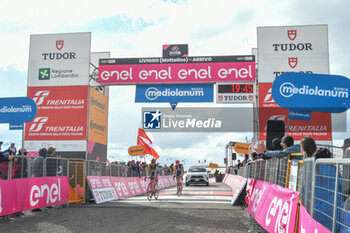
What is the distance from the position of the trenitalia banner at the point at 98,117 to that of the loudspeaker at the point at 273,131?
529 inches

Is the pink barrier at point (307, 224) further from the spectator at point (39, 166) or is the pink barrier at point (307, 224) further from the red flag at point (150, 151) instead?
the red flag at point (150, 151)

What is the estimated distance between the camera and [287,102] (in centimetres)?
821

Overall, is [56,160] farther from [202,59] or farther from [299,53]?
[299,53]

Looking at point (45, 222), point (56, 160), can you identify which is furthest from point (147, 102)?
point (45, 222)

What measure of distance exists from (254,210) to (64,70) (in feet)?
51.4

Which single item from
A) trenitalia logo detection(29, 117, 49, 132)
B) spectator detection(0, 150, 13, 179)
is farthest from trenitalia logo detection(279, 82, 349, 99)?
trenitalia logo detection(29, 117, 49, 132)

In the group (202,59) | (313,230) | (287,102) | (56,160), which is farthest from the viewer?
(202,59)

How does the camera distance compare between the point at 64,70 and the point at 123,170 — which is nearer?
the point at 123,170

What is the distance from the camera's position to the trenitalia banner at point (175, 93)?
1906 centimetres

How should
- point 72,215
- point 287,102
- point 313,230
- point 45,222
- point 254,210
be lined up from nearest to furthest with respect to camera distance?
point 313,230
point 287,102
point 254,210
point 45,222
point 72,215

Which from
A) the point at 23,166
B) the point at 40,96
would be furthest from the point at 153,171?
the point at 40,96

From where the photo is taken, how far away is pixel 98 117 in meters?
23.2

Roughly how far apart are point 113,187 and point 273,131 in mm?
8806

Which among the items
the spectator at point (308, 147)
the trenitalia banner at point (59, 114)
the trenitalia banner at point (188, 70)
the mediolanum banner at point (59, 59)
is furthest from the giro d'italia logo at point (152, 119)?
the spectator at point (308, 147)
